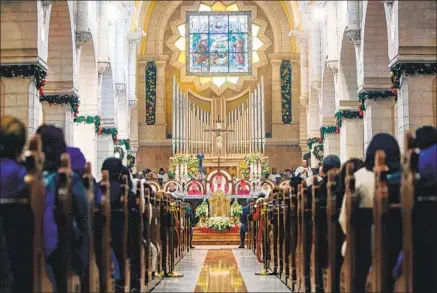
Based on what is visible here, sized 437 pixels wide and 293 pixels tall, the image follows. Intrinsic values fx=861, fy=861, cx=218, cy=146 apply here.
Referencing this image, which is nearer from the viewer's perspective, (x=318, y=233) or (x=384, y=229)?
(x=384, y=229)

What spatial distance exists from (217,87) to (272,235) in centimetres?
2227

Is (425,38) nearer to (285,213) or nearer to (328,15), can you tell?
(285,213)

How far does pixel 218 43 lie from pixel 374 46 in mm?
17515

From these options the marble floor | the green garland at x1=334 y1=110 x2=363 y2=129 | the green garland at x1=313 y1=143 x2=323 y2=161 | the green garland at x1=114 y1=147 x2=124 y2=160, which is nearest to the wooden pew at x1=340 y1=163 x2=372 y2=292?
the marble floor

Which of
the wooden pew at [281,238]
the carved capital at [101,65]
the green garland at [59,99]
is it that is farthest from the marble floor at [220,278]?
the carved capital at [101,65]

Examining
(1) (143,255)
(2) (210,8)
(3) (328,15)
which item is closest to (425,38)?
(1) (143,255)

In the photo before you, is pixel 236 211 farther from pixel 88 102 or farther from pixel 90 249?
pixel 90 249

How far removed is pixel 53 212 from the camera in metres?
6.26

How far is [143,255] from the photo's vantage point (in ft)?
32.6

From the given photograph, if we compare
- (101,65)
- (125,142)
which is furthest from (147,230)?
(125,142)

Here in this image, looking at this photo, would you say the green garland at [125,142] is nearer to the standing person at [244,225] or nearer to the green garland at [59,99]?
the standing person at [244,225]

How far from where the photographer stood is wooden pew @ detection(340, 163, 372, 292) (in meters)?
7.09

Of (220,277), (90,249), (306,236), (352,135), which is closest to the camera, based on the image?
(90,249)

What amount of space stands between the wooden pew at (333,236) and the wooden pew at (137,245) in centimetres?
255
